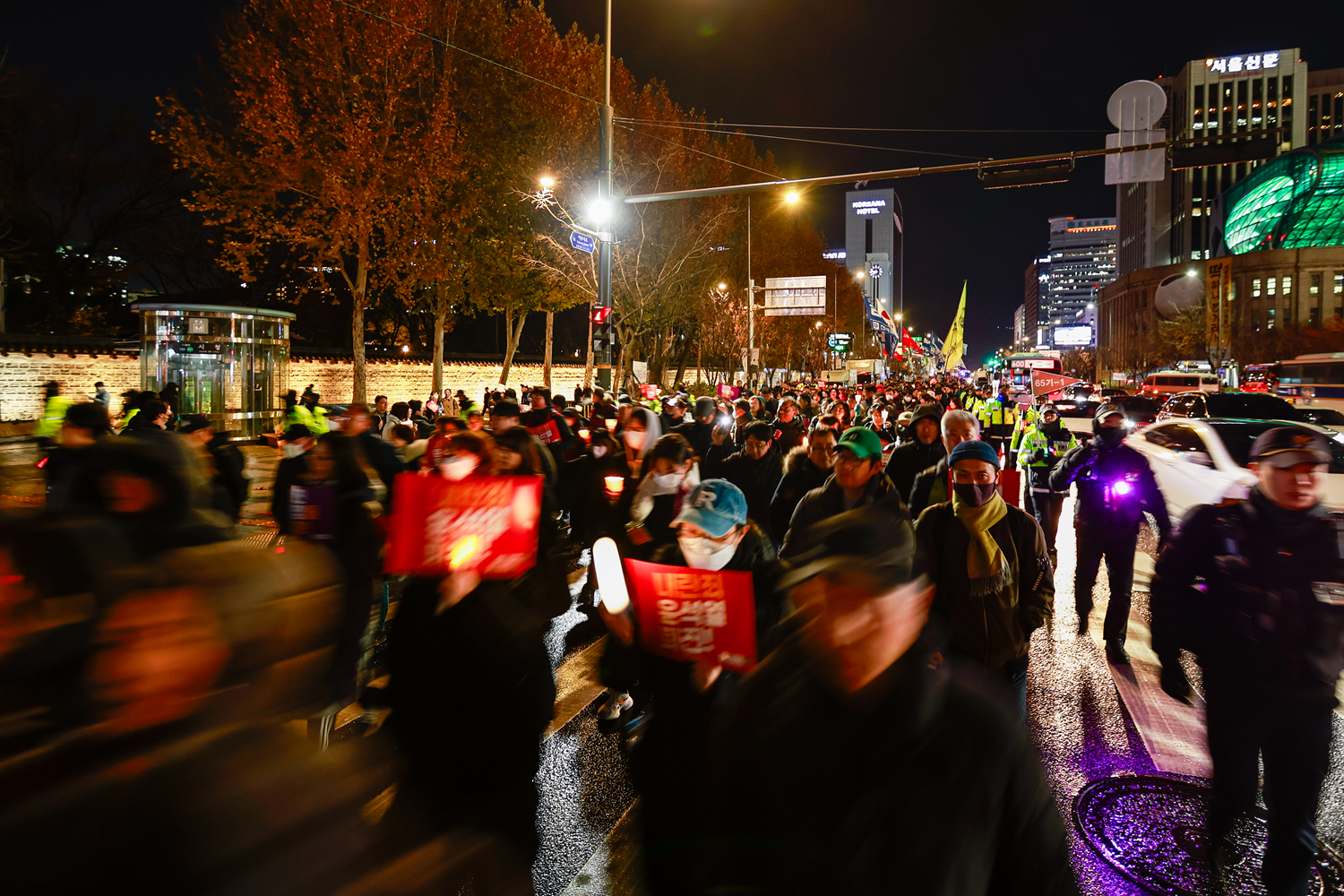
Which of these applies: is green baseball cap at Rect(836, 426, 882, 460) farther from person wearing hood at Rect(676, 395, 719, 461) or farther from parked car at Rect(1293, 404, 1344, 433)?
parked car at Rect(1293, 404, 1344, 433)

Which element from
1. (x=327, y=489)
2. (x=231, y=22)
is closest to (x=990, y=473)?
(x=327, y=489)

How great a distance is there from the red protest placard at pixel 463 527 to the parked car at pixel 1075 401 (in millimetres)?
32864

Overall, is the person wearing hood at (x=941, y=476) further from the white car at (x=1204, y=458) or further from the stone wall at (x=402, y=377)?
the stone wall at (x=402, y=377)

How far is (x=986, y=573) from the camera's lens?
134 inches

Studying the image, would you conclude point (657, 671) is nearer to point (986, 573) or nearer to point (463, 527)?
point (463, 527)

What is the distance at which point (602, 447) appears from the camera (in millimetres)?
6914

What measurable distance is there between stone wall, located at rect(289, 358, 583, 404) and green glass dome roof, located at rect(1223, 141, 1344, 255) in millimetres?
88956

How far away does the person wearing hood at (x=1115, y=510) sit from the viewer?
6.02 metres

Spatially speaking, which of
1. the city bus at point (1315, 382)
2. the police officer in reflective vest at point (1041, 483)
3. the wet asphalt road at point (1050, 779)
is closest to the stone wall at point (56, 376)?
the wet asphalt road at point (1050, 779)

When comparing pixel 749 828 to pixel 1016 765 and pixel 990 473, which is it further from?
pixel 990 473

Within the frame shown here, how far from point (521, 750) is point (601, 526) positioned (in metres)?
2.64

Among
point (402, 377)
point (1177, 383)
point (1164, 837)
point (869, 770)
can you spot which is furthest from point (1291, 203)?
point (869, 770)

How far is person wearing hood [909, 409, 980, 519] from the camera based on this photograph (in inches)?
222

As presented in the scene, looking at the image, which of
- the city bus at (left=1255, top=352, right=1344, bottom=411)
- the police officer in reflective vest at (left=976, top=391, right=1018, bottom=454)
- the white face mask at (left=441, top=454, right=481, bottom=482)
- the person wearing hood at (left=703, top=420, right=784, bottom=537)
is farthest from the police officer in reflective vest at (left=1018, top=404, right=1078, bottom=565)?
the city bus at (left=1255, top=352, right=1344, bottom=411)
